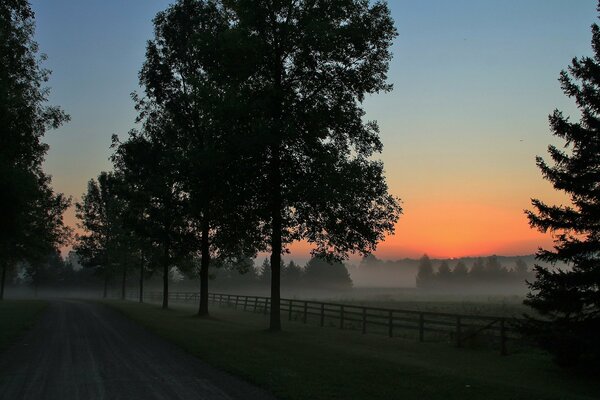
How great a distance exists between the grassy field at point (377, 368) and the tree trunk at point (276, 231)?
2169 mm

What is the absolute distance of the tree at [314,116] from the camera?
20.5 metres

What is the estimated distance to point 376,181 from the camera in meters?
21.7

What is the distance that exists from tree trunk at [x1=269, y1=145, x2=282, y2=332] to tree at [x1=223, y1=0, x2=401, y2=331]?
44mm

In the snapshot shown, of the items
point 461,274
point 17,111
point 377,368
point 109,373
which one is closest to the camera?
point 109,373

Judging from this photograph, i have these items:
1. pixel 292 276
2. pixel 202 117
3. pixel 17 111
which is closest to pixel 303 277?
pixel 292 276

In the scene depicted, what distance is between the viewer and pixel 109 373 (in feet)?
36.5

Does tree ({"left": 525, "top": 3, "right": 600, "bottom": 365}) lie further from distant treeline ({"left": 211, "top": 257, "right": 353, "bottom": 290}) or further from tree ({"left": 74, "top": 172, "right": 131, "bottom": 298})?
distant treeline ({"left": 211, "top": 257, "right": 353, "bottom": 290})

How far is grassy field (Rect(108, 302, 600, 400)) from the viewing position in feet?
32.0

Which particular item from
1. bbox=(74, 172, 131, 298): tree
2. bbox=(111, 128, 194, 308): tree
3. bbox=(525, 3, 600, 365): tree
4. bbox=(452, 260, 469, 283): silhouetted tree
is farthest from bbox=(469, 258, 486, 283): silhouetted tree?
bbox=(525, 3, 600, 365): tree

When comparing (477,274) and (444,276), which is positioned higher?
(477,274)

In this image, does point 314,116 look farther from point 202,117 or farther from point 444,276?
point 444,276

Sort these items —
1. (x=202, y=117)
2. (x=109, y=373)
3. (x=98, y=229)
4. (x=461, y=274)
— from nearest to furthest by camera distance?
(x=109, y=373), (x=202, y=117), (x=98, y=229), (x=461, y=274)

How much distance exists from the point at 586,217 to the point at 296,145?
11581 mm

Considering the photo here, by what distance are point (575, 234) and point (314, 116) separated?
10725mm
